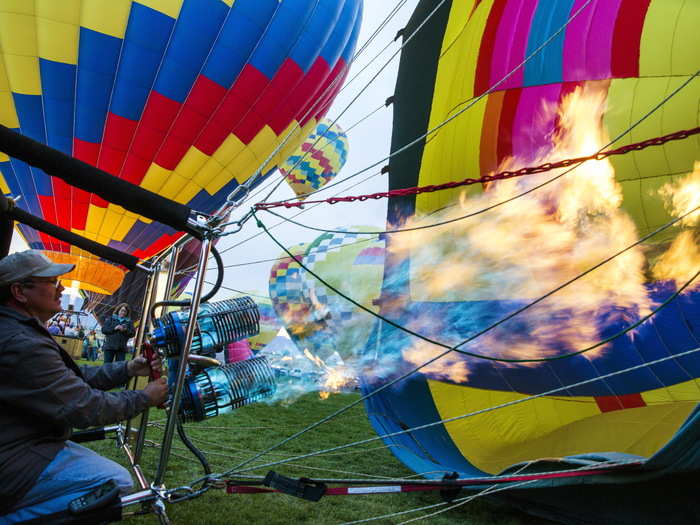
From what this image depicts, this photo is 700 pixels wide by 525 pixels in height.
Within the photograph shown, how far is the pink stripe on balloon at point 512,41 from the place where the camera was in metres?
3.10

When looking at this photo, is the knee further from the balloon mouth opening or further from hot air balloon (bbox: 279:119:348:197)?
hot air balloon (bbox: 279:119:348:197)

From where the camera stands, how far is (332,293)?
852 centimetres

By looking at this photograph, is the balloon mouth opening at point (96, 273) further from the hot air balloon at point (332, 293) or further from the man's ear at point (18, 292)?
the man's ear at point (18, 292)

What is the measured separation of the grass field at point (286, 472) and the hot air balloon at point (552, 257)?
0.25 meters

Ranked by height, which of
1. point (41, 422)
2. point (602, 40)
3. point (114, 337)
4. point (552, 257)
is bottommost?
point (41, 422)

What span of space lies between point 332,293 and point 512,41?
231 inches

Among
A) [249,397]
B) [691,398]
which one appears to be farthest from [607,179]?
[249,397]

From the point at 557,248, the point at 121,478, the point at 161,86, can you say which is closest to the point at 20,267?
the point at 121,478

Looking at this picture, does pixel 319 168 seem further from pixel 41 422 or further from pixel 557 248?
pixel 41 422

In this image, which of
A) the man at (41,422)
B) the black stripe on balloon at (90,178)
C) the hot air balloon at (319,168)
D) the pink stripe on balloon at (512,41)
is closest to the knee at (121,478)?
the man at (41,422)

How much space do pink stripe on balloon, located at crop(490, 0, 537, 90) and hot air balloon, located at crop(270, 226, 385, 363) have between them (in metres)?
2.20

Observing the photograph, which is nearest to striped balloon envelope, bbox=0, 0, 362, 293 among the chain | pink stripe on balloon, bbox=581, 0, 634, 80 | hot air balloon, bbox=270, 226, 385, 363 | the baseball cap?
hot air balloon, bbox=270, 226, 385, 363

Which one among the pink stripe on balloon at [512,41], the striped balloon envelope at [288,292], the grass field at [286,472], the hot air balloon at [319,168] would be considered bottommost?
the grass field at [286,472]

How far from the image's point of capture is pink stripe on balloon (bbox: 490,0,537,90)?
310cm
